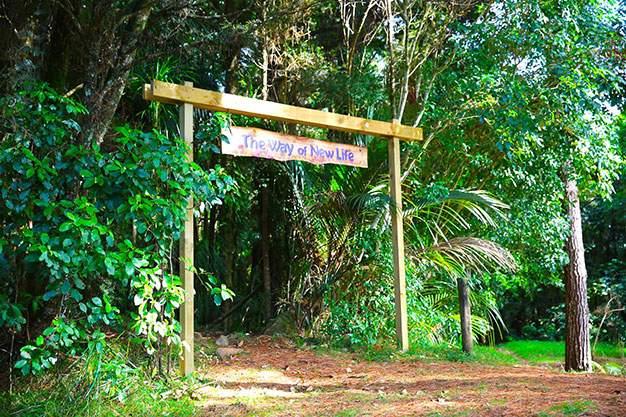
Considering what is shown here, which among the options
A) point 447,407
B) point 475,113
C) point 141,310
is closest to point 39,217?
point 141,310

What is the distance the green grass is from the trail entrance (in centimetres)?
595

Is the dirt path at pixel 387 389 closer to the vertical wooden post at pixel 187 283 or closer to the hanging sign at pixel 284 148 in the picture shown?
the vertical wooden post at pixel 187 283

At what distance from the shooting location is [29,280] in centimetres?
429

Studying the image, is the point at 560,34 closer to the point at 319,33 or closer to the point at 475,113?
the point at 475,113

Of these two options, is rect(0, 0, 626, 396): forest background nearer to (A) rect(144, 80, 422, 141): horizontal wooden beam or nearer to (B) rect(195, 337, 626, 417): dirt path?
(A) rect(144, 80, 422, 141): horizontal wooden beam

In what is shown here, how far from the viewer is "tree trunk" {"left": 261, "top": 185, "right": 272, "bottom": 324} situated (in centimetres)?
678

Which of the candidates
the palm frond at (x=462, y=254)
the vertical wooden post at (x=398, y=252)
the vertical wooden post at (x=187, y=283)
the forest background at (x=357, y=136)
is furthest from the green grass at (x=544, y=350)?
the vertical wooden post at (x=187, y=283)

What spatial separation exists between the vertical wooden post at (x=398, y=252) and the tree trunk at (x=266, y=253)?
5.87 ft

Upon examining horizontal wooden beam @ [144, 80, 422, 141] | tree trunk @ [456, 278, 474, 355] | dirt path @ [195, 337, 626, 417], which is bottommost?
dirt path @ [195, 337, 626, 417]

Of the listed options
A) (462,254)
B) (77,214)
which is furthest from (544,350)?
(77,214)

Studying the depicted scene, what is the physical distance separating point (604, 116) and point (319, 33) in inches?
161

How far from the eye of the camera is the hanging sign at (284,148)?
4.50 m

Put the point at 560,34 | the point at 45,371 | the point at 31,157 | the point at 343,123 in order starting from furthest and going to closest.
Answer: the point at 560,34 < the point at 343,123 < the point at 45,371 < the point at 31,157

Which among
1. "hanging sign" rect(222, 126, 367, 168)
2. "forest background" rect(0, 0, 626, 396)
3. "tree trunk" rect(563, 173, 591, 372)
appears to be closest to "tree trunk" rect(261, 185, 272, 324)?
"forest background" rect(0, 0, 626, 396)
